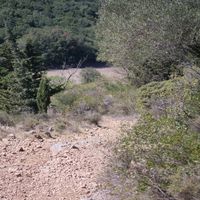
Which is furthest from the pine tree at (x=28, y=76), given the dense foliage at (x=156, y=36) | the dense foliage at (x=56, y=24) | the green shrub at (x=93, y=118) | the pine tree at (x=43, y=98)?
the dense foliage at (x=56, y=24)

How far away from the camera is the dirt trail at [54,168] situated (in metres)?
6.79

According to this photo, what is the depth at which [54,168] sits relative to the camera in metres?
7.66

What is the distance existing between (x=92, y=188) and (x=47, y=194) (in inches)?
23.9

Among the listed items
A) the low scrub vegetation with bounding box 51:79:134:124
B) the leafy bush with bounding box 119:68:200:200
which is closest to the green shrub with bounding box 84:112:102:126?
the low scrub vegetation with bounding box 51:79:134:124

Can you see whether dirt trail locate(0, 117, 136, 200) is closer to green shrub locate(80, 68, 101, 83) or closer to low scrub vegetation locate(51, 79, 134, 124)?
low scrub vegetation locate(51, 79, 134, 124)

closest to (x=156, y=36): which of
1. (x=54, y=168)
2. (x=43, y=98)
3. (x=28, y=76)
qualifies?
(x=43, y=98)

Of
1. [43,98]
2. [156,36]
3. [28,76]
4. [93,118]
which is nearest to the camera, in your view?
[93,118]

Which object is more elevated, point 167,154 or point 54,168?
point 167,154

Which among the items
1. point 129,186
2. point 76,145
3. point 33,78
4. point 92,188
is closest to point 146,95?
point 76,145

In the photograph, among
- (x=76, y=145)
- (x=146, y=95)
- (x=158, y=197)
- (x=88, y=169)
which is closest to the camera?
(x=158, y=197)

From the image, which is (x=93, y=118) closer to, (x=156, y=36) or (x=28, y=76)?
(x=156, y=36)

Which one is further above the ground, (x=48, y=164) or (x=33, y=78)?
(x=48, y=164)

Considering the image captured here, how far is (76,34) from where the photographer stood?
4659cm

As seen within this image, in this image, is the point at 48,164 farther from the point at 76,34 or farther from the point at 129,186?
the point at 76,34
